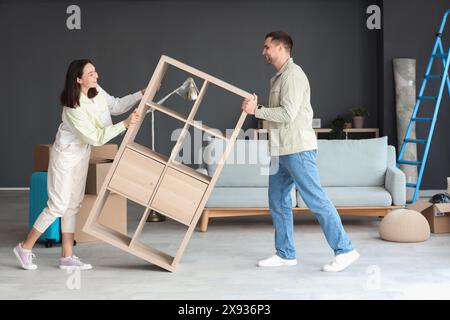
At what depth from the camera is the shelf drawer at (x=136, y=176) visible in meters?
4.61

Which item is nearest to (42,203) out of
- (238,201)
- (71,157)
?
(71,157)

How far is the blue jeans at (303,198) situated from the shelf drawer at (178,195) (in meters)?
0.54

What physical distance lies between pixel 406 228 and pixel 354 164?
125 cm

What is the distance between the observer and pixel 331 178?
6.90 metres

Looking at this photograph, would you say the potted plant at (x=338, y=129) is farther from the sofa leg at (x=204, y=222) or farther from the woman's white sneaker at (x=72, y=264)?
the woman's white sneaker at (x=72, y=264)

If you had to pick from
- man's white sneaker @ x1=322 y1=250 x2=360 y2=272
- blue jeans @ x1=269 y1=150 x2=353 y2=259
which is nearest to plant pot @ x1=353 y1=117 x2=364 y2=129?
blue jeans @ x1=269 y1=150 x2=353 y2=259

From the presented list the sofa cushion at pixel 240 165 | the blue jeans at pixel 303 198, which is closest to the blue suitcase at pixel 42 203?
the sofa cushion at pixel 240 165

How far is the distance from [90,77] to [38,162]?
157 cm

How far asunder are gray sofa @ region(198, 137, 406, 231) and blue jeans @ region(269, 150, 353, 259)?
5.32 feet

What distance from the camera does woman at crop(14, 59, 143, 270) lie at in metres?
4.70

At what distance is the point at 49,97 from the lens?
407 inches

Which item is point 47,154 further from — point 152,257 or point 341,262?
point 341,262
